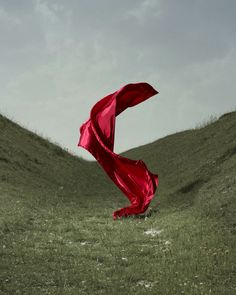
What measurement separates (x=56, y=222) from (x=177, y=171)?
16772 millimetres

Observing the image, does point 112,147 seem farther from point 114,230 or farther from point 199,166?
point 199,166

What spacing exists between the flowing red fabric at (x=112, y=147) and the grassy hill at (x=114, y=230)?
1.17 meters

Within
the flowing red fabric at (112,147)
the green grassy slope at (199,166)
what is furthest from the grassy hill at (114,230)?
the flowing red fabric at (112,147)

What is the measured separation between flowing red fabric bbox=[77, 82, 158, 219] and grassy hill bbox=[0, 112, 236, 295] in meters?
1.17

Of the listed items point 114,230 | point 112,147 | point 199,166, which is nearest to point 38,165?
point 199,166

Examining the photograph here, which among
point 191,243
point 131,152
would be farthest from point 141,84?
point 131,152

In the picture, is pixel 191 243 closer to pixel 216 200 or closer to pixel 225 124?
pixel 216 200

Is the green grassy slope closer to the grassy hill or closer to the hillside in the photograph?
the grassy hill

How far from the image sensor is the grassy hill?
14461 millimetres

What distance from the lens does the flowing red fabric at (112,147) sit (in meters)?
27.1

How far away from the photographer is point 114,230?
21922 millimetres

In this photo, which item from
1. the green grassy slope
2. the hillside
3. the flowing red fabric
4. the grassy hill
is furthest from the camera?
the hillside

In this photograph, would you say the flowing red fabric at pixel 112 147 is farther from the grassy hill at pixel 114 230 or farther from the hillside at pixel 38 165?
the hillside at pixel 38 165

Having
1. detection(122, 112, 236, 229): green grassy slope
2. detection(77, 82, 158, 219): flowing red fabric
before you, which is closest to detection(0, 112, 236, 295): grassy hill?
detection(122, 112, 236, 229): green grassy slope
